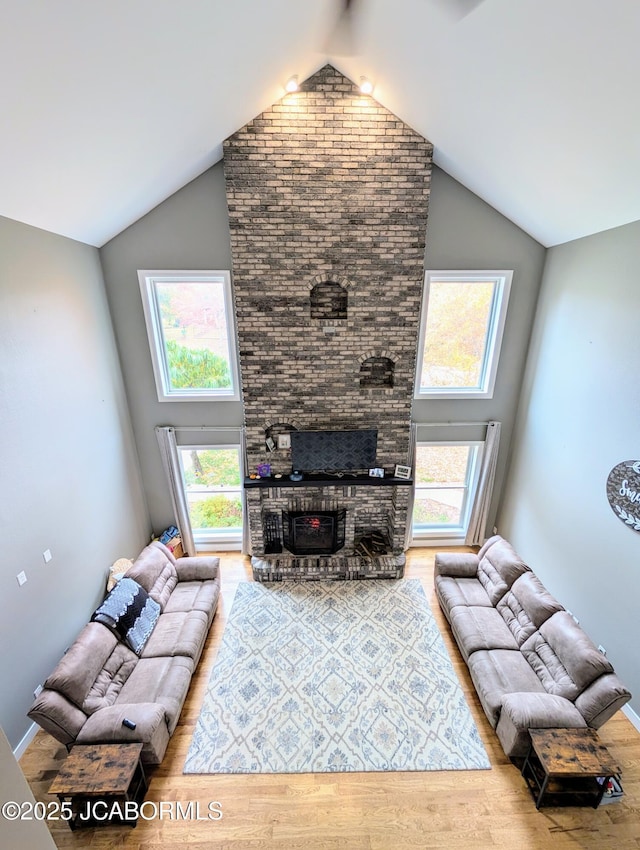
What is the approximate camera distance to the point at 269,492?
5.35 m

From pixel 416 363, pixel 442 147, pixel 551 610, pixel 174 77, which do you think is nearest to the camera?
pixel 174 77

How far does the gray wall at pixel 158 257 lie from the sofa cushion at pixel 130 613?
7.67 ft

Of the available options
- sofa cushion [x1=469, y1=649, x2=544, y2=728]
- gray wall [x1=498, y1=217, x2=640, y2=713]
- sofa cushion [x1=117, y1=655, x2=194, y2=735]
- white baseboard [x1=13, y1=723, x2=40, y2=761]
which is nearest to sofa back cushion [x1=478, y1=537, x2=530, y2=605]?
gray wall [x1=498, y1=217, x2=640, y2=713]

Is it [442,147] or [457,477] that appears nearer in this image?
[442,147]

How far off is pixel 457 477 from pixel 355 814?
13.7 ft

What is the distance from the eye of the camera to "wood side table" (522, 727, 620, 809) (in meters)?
2.75

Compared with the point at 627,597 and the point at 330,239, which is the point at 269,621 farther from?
the point at 330,239

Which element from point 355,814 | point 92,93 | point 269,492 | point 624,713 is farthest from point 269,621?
point 92,93

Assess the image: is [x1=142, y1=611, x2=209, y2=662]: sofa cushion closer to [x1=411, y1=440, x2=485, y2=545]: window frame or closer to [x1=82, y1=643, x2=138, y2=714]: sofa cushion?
[x1=82, y1=643, x2=138, y2=714]: sofa cushion

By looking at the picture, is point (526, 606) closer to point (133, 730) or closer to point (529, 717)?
point (529, 717)

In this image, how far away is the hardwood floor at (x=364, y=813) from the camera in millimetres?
2740

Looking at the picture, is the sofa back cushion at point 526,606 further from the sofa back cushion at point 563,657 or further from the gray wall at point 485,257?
the gray wall at point 485,257

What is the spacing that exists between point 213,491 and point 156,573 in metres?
1.49

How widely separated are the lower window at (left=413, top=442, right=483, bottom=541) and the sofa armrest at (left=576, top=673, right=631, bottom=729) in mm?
2941
